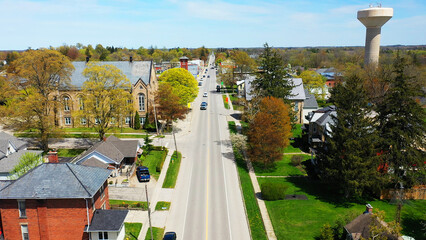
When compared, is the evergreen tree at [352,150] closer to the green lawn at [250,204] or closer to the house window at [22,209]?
the green lawn at [250,204]

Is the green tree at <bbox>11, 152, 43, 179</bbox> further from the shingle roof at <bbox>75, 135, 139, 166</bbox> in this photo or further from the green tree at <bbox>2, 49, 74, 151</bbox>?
the green tree at <bbox>2, 49, 74, 151</bbox>

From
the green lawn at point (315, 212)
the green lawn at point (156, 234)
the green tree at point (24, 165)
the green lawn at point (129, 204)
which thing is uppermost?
the green tree at point (24, 165)

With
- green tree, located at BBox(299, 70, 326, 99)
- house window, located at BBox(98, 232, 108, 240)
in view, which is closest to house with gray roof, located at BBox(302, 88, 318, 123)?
green tree, located at BBox(299, 70, 326, 99)

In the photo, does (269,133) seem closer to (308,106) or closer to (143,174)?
(143,174)

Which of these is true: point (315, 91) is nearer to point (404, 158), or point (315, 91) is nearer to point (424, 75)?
point (424, 75)

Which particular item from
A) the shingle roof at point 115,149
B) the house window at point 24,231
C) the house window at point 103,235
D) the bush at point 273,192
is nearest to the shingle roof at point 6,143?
the shingle roof at point 115,149

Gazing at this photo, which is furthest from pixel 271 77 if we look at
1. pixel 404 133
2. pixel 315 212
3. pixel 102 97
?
pixel 315 212
